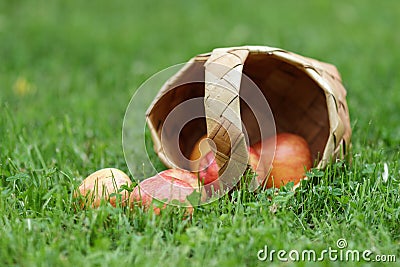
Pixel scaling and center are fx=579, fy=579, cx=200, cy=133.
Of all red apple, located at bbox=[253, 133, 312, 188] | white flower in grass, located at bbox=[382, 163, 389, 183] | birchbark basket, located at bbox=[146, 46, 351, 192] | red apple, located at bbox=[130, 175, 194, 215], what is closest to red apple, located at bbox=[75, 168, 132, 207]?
red apple, located at bbox=[130, 175, 194, 215]

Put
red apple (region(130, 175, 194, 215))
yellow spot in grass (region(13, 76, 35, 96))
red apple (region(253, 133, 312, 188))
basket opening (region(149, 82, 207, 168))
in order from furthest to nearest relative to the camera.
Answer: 1. yellow spot in grass (region(13, 76, 35, 96))
2. basket opening (region(149, 82, 207, 168))
3. red apple (region(253, 133, 312, 188))
4. red apple (region(130, 175, 194, 215))

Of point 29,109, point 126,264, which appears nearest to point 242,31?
point 29,109

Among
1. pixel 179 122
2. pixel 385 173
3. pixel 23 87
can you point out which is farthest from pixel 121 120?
pixel 385 173

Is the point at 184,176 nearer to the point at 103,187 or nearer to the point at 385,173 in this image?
the point at 103,187

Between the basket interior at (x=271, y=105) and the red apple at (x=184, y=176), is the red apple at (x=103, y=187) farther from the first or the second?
the basket interior at (x=271, y=105)

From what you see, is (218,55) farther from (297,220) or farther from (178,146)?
(297,220)

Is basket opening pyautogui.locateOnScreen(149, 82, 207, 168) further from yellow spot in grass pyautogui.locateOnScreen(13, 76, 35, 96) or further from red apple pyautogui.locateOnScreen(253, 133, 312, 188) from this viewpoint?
yellow spot in grass pyautogui.locateOnScreen(13, 76, 35, 96)
